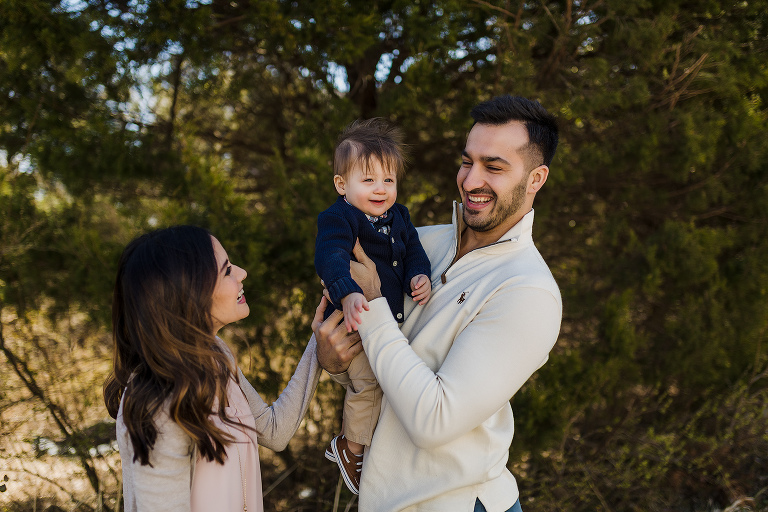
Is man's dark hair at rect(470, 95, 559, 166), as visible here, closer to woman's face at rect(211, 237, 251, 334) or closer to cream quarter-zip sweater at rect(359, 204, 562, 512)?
cream quarter-zip sweater at rect(359, 204, 562, 512)

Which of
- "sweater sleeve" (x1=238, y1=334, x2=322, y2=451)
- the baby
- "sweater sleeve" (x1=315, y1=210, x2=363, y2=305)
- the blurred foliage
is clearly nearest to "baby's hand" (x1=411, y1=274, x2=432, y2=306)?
the baby

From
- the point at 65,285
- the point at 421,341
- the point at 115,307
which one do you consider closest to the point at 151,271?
the point at 115,307

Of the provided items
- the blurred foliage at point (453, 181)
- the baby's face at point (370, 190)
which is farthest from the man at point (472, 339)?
the blurred foliage at point (453, 181)

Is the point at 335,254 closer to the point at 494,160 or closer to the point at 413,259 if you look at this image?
the point at 413,259

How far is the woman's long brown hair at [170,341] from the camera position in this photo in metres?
1.59

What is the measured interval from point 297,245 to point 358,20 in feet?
4.60

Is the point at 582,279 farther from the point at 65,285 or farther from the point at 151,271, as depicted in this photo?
the point at 65,285

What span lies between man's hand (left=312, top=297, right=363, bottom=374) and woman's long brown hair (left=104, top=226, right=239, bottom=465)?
352 mm

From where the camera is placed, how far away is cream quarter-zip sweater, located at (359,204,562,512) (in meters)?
1.60

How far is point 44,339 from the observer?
3.81 meters

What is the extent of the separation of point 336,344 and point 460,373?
1.72 feet

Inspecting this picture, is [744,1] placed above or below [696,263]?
above

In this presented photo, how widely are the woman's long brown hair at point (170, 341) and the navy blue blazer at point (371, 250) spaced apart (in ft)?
1.28

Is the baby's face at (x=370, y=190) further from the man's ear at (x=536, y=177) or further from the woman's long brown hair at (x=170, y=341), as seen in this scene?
the woman's long brown hair at (x=170, y=341)
